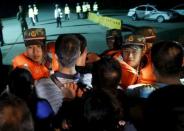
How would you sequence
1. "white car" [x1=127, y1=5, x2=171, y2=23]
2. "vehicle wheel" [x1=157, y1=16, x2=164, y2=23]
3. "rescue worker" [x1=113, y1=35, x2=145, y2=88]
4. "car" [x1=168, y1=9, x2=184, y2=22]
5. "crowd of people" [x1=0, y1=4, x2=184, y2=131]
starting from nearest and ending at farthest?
"crowd of people" [x1=0, y1=4, x2=184, y2=131] < "rescue worker" [x1=113, y1=35, x2=145, y2=88] < "car" [x1=168, y1=9, x2=184, y2=22] < "white car" [x1=127, y1=5, x2=171, y2=23] < "vehicle wheel" [x1=157, y1=16, x2=164, y2=23]

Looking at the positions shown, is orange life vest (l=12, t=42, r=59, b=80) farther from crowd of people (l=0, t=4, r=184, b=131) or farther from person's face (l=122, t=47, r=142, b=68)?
person's face (l=122, t=47, r=142, b=68)

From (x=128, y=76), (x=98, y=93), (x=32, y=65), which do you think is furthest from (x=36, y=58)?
(x=98, y=93)

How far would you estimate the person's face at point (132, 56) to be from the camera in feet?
18.2

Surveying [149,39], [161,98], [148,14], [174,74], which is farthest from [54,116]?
[148,14]

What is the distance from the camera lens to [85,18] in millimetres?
36219

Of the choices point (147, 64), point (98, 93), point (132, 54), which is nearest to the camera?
point (98, 93)

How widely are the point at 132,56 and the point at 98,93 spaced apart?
272 cm

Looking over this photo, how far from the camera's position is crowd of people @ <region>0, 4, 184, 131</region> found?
2475 millimetres

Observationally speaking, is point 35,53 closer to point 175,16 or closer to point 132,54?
point 132,54

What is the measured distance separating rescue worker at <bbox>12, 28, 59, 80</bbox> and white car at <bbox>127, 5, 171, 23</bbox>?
2371 cm

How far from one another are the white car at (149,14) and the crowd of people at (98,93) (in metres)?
24.1

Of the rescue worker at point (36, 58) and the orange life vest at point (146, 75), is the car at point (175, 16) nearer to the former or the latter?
the rescue worker at point (36, 58)

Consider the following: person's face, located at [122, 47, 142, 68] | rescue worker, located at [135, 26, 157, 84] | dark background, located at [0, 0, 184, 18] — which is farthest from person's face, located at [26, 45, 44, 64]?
dark background, located at [0, 0, 184, 18]

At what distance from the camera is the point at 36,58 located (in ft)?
18.9
